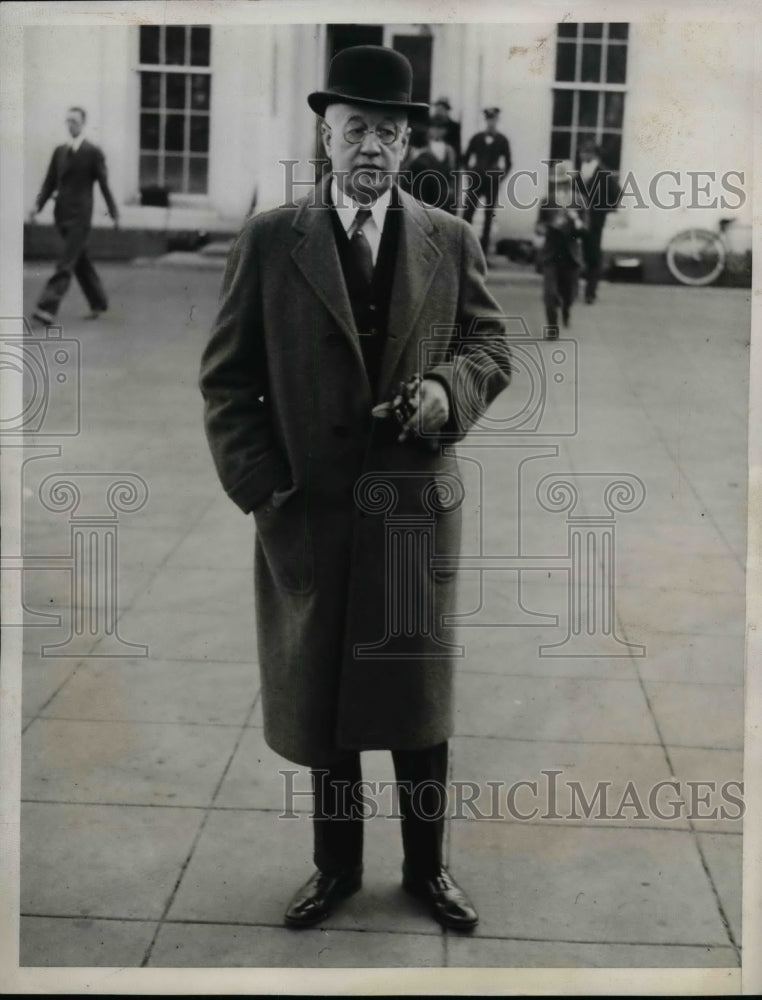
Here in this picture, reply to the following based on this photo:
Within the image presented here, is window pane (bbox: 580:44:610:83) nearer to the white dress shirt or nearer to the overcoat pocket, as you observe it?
the white dress shirt

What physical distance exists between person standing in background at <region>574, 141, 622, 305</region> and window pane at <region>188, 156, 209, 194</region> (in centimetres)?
212

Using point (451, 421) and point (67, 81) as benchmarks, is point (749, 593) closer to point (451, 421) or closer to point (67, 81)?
point (451, 421)

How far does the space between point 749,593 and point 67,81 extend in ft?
7.87

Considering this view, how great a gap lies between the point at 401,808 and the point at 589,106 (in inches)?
108

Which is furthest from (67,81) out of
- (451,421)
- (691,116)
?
(691,116)

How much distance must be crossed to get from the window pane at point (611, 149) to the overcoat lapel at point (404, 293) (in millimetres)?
1866

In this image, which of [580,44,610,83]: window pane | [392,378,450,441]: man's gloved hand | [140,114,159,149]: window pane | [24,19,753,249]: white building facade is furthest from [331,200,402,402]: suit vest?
[140,114,159,149]: window pane

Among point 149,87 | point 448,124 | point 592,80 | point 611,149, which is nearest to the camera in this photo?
point 592,80

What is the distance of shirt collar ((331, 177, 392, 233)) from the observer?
3607mm

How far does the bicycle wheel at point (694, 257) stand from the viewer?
902cm

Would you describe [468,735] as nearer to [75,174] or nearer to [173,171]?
[75,174]

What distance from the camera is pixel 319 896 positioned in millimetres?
3861

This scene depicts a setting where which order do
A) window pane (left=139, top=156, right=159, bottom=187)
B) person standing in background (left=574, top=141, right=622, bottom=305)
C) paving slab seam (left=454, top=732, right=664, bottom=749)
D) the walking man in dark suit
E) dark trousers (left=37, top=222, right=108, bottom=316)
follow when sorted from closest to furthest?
paving slab seam (left=454, top=732, right=664, bottom=749) → the walking man in dark suit → person standing in background (left=574, top=141, right=622, bottom=305) → window pane (left=139, top=156, right=159, bottom=187) → dark trousers (left=37, top=222, right=108, bottom=316)

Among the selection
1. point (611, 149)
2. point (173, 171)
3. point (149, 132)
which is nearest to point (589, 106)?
point (611, 149)
